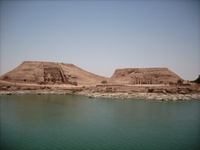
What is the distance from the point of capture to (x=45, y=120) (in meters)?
19.1

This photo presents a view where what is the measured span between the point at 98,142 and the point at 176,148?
18.6ft

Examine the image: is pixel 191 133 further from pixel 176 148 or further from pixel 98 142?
pixel 98 142

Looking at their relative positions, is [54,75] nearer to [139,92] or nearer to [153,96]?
[139,92]

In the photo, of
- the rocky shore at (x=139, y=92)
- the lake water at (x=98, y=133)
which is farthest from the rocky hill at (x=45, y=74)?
the lake water at (x=98, y=133)

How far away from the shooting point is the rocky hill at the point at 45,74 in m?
65.4

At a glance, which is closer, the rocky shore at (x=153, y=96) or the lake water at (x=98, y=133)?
the lake water at (x=98, y=133)

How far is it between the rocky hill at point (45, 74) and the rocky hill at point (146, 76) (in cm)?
1751

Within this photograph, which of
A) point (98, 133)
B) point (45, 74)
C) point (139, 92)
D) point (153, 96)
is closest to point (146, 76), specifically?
point (139, 92)

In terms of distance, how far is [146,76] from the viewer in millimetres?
63094

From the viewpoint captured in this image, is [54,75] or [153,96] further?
[54,75]

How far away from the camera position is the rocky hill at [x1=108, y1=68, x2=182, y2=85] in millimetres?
59434

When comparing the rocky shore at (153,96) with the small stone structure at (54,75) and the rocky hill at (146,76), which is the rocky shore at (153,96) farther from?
the small stone structure at (54,75)

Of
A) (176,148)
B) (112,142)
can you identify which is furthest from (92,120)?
(176,148)

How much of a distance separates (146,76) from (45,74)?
4045 centimetres
